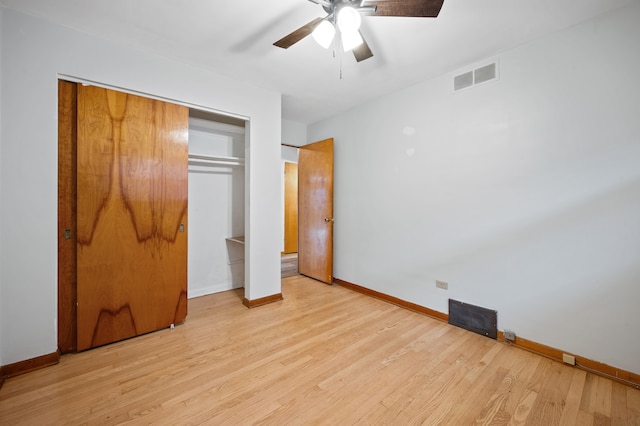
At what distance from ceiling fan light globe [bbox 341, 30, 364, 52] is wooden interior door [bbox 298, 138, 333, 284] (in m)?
2.18

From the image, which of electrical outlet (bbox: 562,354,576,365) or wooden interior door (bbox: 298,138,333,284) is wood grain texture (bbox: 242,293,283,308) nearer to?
wooden interior door (bbox: 298,138,333,284)

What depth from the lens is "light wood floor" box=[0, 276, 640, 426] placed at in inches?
58.9

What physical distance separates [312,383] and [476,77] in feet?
10.1

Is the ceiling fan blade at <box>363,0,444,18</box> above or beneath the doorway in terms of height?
above

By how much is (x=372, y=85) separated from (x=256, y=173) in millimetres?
1735

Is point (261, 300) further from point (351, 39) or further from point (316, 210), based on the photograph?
point (351, 39)

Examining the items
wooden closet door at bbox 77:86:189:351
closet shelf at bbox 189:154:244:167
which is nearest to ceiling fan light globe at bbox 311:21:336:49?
wooden closet door at bbox 77:86:189:351

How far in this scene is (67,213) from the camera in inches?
81.8

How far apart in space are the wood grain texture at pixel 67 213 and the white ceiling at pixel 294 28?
640 millimetres

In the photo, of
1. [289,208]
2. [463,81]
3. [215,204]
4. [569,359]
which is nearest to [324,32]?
[463,81]

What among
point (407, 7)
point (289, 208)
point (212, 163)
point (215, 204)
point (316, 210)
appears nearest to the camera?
point (407, 7)

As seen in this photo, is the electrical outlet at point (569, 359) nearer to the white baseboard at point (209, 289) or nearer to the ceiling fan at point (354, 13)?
the ceiling fan at point (354, 13)

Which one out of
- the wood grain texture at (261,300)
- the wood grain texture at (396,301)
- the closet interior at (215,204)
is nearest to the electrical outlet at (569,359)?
the wood grain texture at (396,301)

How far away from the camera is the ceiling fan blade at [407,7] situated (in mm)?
1376
